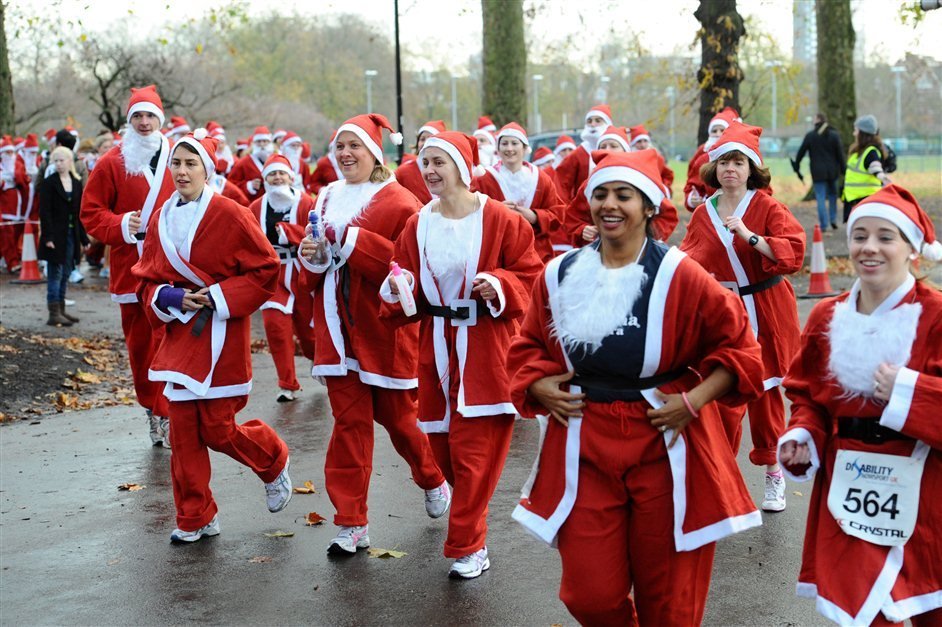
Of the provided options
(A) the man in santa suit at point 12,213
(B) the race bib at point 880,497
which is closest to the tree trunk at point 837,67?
(A) the man in santa suit at point 12,213

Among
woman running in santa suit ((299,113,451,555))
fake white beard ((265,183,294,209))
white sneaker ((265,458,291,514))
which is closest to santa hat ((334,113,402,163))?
woman running in santa suit ((299,113,451,555))

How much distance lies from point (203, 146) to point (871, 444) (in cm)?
418

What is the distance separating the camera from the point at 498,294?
596 cm

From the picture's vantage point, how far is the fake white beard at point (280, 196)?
11.2 metres

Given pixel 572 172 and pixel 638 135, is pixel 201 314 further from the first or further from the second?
pixel 638 135

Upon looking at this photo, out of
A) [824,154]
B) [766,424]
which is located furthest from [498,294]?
[824,154]

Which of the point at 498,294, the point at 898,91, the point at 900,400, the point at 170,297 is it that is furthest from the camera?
the point at 898,91

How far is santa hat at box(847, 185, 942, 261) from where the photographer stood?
164 inches

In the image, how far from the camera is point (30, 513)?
7.50m

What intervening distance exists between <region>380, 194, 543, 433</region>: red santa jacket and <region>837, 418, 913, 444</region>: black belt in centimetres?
210

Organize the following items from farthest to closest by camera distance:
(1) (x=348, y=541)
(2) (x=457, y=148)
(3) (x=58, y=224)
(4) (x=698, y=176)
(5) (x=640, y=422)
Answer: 1. (3) (x=58, y=224)
2. (4) (x=698, y=176)
3. (1) (x=348, y=541)
4. (2) (x=457, y=148)
5. (5) (x=640, y=422)

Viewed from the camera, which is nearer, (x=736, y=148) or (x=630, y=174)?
(x=630, y=174)

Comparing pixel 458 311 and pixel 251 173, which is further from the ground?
pixel 251 173

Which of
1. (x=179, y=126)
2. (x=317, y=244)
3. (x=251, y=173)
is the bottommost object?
(x=317, y=244)
